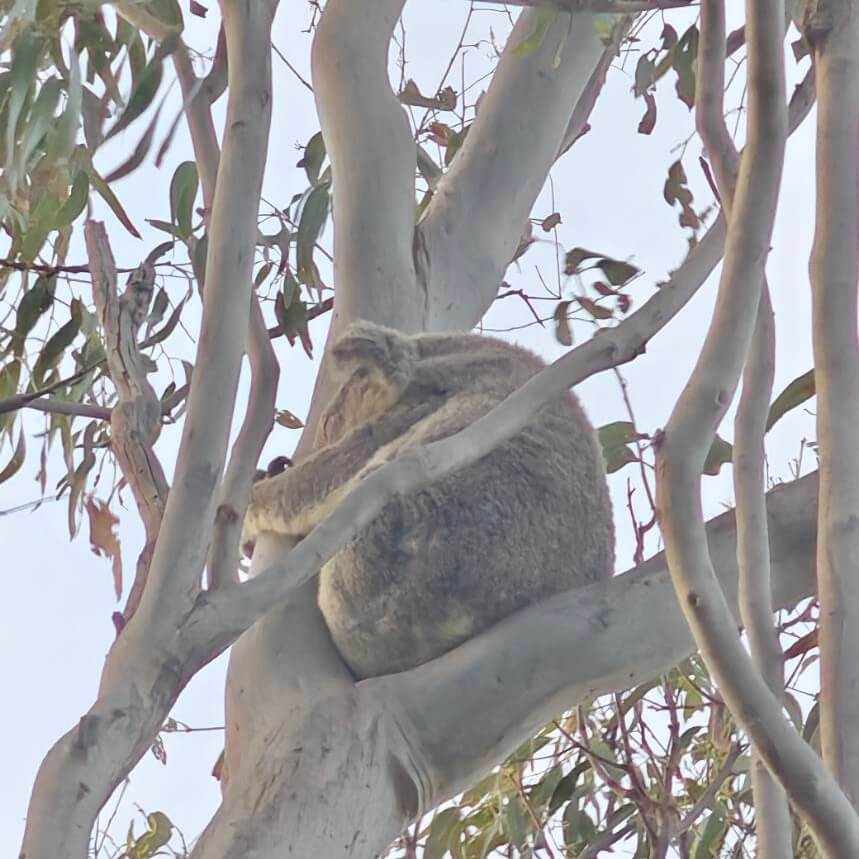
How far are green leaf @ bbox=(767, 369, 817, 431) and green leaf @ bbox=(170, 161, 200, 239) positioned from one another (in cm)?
106

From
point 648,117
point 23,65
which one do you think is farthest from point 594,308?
point 23,65

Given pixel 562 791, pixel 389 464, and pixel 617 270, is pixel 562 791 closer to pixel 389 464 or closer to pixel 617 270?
pixel 617 270

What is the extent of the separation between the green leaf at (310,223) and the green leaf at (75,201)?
1.44 feet

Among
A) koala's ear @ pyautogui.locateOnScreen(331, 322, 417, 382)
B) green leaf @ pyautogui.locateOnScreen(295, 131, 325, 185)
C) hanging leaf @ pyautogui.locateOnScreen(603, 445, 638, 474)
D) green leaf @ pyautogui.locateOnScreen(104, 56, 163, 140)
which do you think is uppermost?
green leaf @ pyautogui.locateOnScreen(295, 131, 325, 185)

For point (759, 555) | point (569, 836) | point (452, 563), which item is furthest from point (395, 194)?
point (569, 836)

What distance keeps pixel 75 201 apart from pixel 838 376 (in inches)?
52.0

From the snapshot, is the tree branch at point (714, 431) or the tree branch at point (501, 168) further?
the tree branch at point (501, 168)

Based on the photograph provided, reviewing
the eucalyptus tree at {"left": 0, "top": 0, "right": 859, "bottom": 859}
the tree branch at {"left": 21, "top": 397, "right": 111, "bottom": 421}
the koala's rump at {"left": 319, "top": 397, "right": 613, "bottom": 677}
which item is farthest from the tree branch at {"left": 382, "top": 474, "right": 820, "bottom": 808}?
the tree branch at {"left": 21, "top": 397, "right": 111, "bottom": 421}

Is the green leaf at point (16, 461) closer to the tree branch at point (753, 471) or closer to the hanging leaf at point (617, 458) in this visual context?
the hanging leaf at point (617, 458)

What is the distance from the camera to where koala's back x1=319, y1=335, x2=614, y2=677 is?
2252mm

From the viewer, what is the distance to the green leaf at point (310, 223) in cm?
262

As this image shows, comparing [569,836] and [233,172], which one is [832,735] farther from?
[569,836]

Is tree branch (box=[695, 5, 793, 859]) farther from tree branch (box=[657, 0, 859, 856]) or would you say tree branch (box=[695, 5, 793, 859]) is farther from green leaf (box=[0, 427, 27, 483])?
green leaf (box=[0, 427, 27, 483])

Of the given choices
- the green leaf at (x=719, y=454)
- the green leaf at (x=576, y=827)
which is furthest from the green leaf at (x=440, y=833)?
the green leaf at (x=719, y=454)
